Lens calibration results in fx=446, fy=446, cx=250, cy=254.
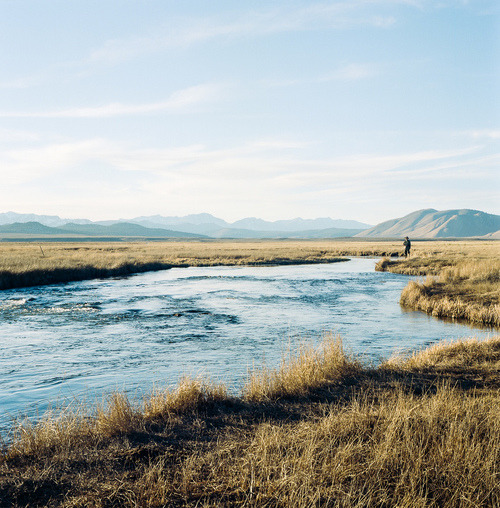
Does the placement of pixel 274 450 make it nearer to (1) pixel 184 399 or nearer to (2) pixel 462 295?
(1) pixel 184 399

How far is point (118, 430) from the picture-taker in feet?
20.6

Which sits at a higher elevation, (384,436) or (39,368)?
(384,436)

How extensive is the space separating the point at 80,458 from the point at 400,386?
531 centimetres

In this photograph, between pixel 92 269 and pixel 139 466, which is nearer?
pixel 139 466

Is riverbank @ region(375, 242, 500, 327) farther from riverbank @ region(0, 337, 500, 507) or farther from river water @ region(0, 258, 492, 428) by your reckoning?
riverbank @ region(0, 337, 500, 507)

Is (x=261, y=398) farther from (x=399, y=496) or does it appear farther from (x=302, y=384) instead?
(x=399, y=496)

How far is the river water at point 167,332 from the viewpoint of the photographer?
10.6m

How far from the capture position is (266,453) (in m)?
5.11

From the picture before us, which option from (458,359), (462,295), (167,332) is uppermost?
(462,295)

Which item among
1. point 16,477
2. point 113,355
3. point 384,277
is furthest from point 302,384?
point 384,277

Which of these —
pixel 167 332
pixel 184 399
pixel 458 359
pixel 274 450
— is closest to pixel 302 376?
pixel 184 399

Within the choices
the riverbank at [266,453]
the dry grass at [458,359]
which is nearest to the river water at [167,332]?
the dry grass at [458,359]

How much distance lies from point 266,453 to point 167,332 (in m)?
11.4

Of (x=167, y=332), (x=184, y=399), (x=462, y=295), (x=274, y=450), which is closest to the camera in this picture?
(x=274, y=450)
